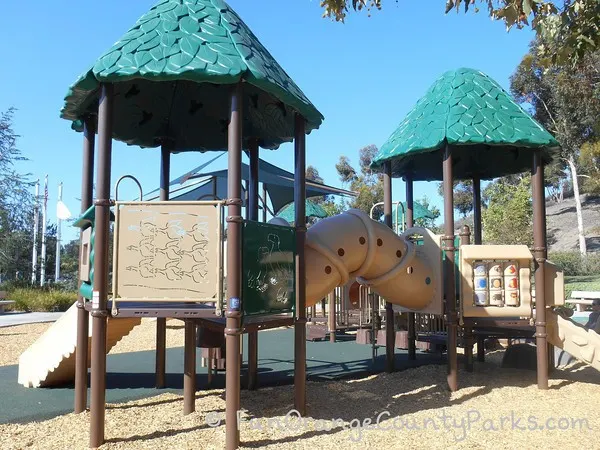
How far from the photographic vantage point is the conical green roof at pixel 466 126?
8.07 metres

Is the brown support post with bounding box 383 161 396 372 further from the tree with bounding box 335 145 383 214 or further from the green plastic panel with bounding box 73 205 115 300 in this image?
the tree with bounding box 335 145 383 214

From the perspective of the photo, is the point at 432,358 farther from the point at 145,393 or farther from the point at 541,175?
the point at 145,393

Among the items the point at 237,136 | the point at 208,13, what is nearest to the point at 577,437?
the point at 237,136

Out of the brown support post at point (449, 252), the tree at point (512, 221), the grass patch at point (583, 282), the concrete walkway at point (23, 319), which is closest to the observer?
the brown support post at point (449, 252)

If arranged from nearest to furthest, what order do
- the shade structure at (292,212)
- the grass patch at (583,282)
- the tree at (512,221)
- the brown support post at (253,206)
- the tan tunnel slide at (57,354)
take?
the tan tunnel slide at (57,354)
the brown support post at (253,206)
the shade structure at (292,212)
the grass patch at (583,282)
the tree at (512,221)

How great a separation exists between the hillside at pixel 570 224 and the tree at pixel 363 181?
8.47m

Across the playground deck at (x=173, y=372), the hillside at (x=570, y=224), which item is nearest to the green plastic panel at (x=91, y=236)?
the playground deck at (x=173, y=372)

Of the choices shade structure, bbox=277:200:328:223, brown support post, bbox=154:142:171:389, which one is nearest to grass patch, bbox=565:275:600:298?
shade structure, bbox=277:200:328:223

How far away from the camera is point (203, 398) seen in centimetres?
727

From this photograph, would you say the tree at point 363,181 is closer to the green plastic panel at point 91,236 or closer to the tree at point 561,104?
the tree at point 561,104

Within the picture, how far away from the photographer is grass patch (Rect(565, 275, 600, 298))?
2507cm

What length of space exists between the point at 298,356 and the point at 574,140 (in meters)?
37.6

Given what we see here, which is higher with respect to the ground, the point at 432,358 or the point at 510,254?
the point at 510,254

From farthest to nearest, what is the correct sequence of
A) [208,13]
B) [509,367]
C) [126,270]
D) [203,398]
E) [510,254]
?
[509,367] → [510,254] → [203,398] → [208,13] → [126,270]
